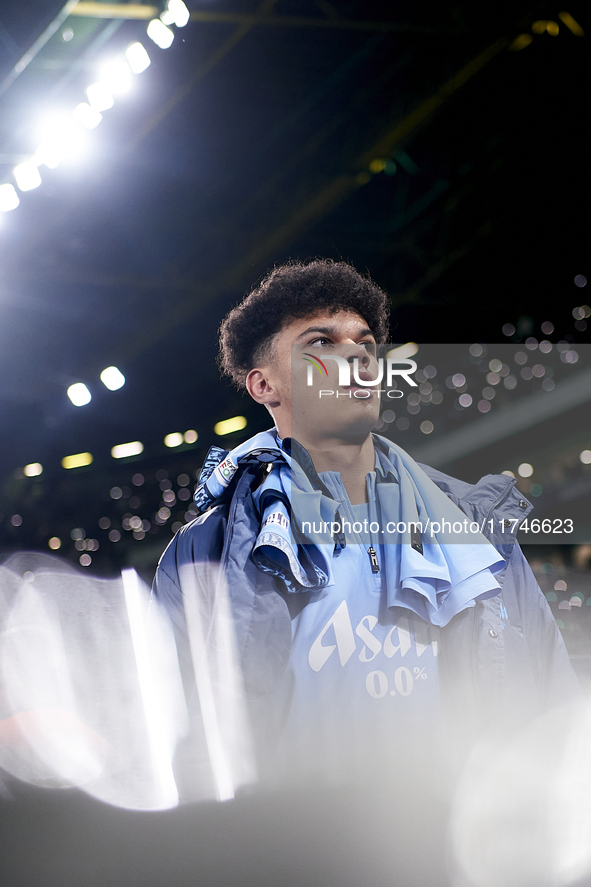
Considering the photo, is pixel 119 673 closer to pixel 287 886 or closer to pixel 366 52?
pixel 287 886

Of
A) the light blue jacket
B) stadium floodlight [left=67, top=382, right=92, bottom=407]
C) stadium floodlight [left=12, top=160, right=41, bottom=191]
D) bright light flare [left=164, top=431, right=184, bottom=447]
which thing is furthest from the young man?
Result: bright light flare [left=164, top=431, right=184, bottom=447]

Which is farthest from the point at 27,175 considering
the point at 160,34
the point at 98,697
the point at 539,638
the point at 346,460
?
the point at 539,638

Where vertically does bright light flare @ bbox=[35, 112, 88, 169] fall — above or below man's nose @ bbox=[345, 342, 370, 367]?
above

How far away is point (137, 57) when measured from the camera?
5.08ft

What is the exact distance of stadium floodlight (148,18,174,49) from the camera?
59.7 inches

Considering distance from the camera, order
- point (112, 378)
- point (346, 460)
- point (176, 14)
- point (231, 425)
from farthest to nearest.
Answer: point (231, 425) → point (112, 378) → point (176, 14) → point (346, 460)

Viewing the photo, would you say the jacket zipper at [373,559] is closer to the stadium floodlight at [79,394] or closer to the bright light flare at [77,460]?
the stadium floodlight at [79,394]

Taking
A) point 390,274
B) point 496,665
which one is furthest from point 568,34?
point 496,665

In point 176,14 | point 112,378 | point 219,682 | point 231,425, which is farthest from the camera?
point 231,425

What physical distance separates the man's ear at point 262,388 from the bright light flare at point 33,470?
4.74 ft

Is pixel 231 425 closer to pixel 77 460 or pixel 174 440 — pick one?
pixel 174 440

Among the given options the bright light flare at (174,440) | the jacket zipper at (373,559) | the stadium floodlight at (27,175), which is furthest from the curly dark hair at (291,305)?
the bright light flare at (174,440)

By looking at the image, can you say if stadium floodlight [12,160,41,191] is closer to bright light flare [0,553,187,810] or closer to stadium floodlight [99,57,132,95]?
stadium floodlight [99,57,132,95]

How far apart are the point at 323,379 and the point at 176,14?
1.10 metres
